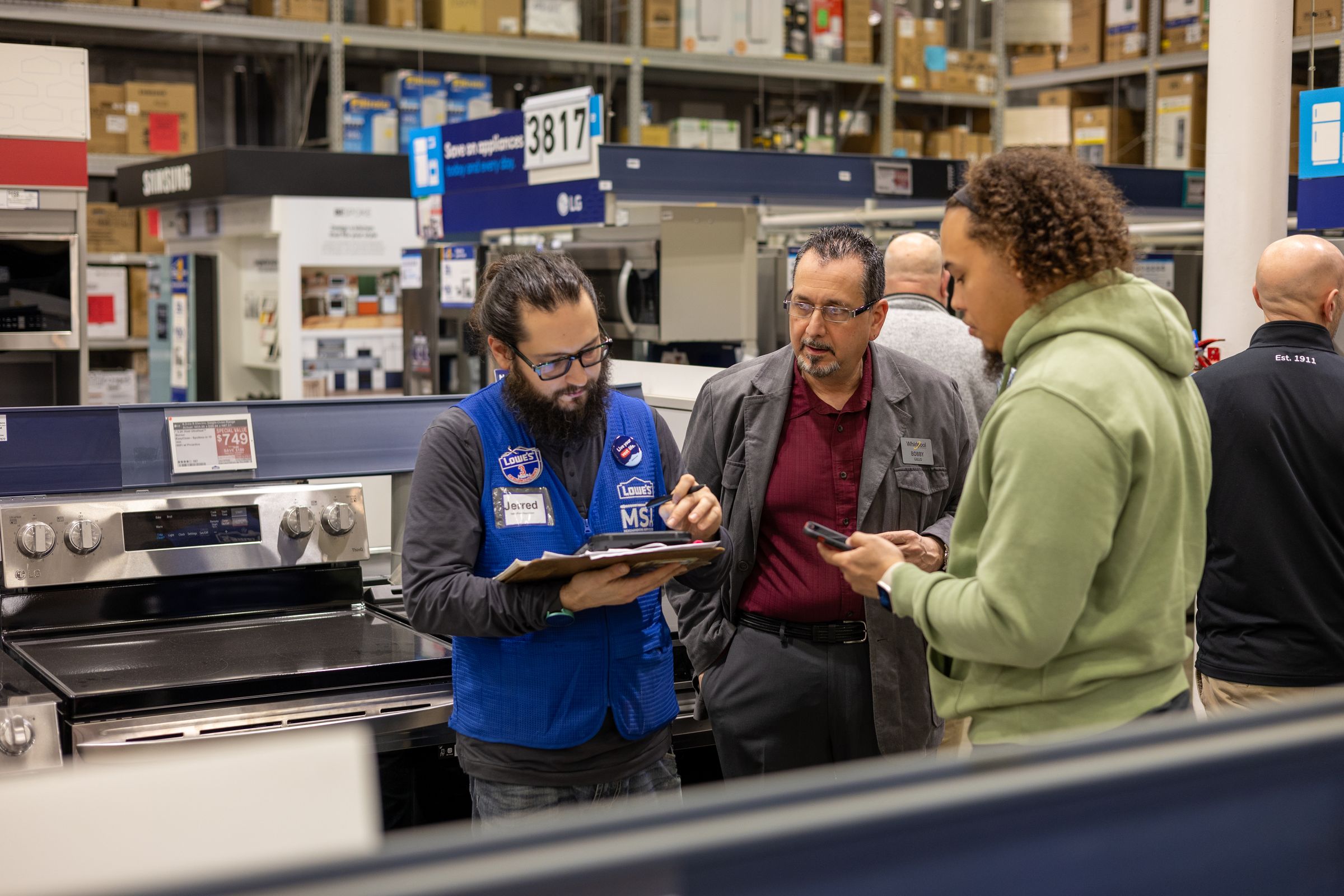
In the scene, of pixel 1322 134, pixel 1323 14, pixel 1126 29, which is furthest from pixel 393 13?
pixel 1322 134

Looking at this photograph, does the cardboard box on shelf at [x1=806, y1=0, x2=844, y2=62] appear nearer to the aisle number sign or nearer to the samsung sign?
the samsung sign

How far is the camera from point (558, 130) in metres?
5.09

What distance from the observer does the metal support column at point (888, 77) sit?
10617 mm

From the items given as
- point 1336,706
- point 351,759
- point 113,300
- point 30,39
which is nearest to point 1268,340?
point 1336,706

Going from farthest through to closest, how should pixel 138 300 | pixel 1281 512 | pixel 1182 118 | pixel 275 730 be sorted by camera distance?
pixel 1182 118
pixel 138 300
pixel 1281 512
pixel 275 730

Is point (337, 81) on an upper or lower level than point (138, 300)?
upper

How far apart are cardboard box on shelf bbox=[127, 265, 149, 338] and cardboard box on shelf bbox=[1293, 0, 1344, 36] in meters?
6.98

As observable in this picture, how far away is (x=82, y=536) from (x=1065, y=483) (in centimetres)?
197

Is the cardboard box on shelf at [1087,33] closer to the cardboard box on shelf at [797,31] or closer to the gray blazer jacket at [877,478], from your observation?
the cardboard box on shelf at [797,31]

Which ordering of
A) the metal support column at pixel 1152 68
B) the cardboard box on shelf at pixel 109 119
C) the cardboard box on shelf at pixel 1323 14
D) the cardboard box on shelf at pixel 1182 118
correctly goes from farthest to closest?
the metal support column at pixel 1152 68
the cardboard box on shelf at pixel 1182 118
the cardboard box on shelf at pixel 109 119
the cardboard box on shelf at pixel 1323 14

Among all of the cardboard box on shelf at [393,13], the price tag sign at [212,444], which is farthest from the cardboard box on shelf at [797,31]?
the price tag sign at [212,444]

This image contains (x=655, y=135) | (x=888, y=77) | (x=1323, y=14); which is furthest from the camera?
(x=888, y=77)

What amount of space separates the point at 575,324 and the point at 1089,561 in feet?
2.81

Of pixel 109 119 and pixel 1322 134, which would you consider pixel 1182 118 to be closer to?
pixel 1322 134
